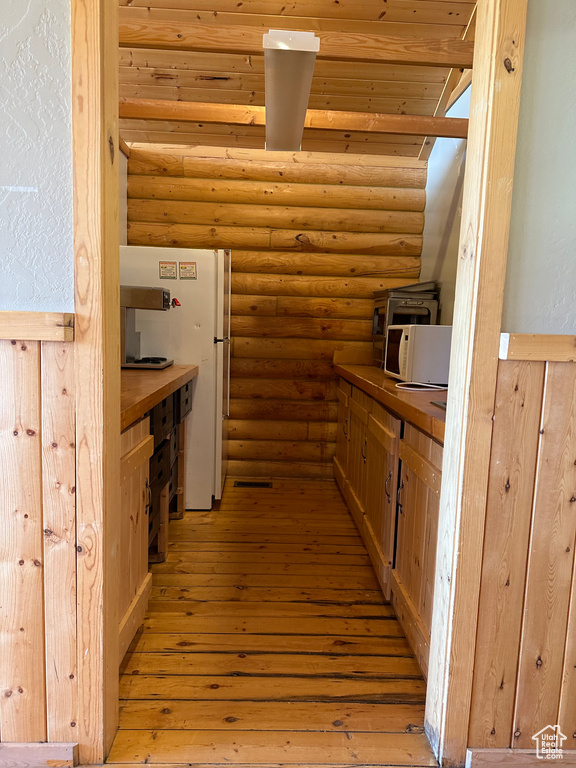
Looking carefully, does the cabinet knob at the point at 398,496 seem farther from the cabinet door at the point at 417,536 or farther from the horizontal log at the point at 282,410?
the horizontal log at the point at 282,410

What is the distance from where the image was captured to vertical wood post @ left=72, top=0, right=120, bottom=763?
1.27 meters

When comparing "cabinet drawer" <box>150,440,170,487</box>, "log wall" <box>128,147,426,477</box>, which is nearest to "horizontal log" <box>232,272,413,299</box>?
"log wall" <box>128,147,426,477</box>

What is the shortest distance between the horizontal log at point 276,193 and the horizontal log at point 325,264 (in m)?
0.41

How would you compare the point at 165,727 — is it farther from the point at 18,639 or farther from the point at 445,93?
the point at 445,93

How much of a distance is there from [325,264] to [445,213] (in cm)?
101

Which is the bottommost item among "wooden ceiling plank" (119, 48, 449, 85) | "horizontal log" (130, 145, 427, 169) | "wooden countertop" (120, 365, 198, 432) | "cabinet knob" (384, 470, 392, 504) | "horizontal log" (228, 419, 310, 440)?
"horizontal log" (228, 419, 310, 440)

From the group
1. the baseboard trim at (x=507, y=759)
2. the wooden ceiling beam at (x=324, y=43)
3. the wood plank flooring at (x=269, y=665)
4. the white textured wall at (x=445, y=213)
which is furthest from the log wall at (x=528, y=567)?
the white textured wall at (x=445, y=213)

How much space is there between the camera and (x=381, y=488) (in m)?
2.60

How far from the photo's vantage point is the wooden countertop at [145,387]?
172cm

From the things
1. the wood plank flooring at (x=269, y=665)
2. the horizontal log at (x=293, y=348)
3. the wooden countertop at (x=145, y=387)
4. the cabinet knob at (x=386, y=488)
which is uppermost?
the horizontal log at (x=293, y=348)

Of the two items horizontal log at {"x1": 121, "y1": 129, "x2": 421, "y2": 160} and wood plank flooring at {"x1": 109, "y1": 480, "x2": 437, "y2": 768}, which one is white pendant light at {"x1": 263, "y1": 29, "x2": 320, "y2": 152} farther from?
wood plank flooring at {"x1": 109, "y1": 480, "x2": 437, "y2": 768}

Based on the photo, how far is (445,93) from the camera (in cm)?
379

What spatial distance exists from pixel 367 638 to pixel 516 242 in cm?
165

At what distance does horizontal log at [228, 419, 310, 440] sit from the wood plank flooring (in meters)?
1.34
